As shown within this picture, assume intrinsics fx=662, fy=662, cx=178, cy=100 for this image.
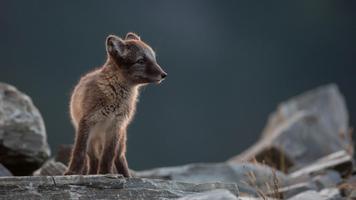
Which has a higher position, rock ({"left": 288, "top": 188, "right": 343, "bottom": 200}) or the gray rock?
the gray rock

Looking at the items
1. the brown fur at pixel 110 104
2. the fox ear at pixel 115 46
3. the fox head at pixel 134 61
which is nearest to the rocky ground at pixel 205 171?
the brown fur at pixel 110 104

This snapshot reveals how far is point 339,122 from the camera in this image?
11.3 metres

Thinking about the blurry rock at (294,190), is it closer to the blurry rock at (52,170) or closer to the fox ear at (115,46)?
the blurry rock at (52,170)

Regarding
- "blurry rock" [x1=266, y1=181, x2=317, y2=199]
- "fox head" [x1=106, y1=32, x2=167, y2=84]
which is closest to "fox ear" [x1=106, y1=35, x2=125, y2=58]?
"fox head" [x1=106, y1=32, x2=167, y2=84]

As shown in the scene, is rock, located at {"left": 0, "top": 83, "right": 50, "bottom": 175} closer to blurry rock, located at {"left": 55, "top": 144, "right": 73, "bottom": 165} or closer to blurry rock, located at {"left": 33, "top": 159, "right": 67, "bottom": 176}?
blurry rock, located at {"left": 33, "top": 159, "right": 67, "bottom": 176}

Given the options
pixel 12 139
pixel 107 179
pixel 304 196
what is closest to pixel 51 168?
pixel 12 139

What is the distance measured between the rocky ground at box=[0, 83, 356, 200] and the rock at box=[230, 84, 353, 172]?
14 mm

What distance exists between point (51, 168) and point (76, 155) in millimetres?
976

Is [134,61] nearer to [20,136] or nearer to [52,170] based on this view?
[52,170]

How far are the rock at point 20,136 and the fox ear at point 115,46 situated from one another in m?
1.42

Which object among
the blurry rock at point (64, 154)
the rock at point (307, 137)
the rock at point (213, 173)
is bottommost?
the rock at point (213, 173)

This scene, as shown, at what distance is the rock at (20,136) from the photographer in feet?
19.0

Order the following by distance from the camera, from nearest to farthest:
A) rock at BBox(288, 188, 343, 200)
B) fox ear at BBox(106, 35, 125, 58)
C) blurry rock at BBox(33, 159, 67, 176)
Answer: fox ear at BBox(106, 35, 125, 58) < rock at BBox(288, 188, 343, 200) < blurry rock at BBox(33, 159, 67, 176)

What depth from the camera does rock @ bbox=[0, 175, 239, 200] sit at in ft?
12.3
